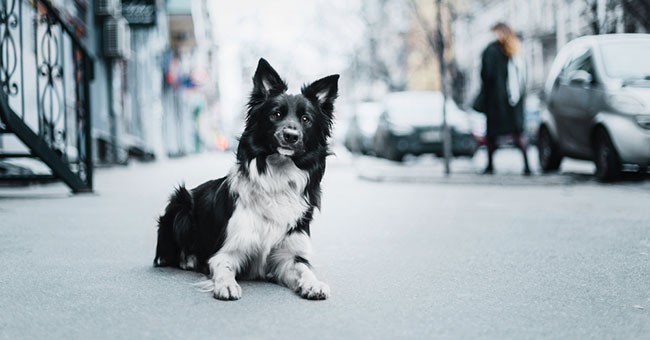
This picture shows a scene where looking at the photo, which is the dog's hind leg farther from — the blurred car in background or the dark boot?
the blurred car in background

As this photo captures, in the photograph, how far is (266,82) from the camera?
4.54 m

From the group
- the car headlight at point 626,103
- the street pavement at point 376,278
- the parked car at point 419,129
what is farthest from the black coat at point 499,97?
the parked car at point 419,129

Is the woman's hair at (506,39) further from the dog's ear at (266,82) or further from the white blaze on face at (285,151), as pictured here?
the white blaze on face at (285,151)

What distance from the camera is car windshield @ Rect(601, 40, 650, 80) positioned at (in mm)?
11318

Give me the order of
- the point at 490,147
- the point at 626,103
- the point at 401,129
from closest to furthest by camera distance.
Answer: the point at 626,103 → the point at 490,147 → the point at 401,129

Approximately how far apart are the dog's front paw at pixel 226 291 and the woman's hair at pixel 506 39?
996 centimetres

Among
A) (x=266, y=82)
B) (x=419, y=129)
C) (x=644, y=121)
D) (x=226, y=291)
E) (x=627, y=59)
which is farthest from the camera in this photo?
(x=419, y=129)

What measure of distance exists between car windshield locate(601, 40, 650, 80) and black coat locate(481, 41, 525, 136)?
5.67 feet

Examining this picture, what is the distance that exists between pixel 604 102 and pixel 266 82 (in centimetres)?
782

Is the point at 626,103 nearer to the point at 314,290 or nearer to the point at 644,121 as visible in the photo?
the point at 644,121

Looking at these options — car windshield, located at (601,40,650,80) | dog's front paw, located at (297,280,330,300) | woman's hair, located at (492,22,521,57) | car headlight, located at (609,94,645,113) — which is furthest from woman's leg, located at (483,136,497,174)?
dog's front paw, located at (297,280,330,300)

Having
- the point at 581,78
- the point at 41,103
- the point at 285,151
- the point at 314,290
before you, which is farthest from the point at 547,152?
the point at 314,290

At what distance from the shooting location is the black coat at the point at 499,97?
1330cm

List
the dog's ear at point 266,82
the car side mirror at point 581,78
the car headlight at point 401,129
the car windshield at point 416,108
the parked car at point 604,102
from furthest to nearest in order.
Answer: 1. the car windshield at point 416,108
2. the car headlight at point 401,129
3. the car side mirror at point 581,78
4. the parked car at point 604,102
5. the dog's ear at point 266,82
